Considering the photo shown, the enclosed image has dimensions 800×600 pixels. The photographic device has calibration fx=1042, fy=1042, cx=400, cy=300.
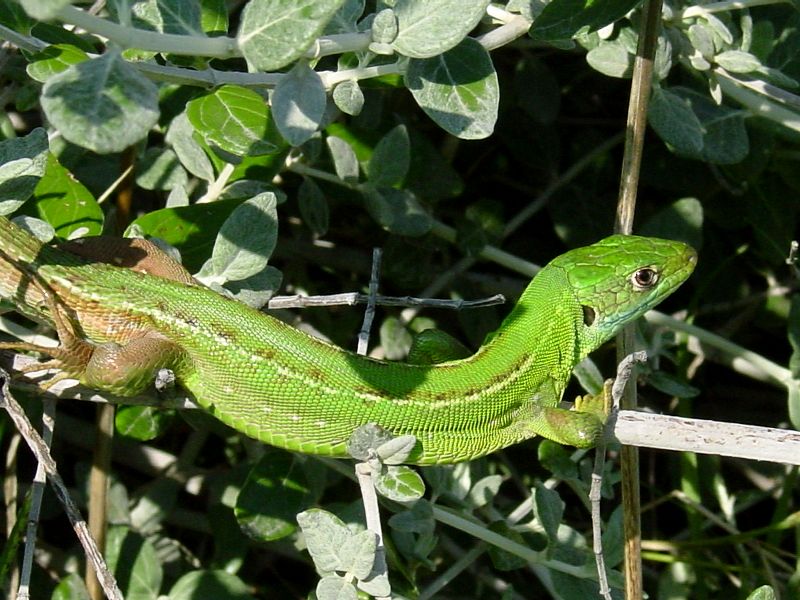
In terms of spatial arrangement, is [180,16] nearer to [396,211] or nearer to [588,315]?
[396,211]

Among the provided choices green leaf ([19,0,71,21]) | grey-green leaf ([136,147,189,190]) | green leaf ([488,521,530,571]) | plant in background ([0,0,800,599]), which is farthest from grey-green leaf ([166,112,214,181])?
green leaf ([19,0,71,21])

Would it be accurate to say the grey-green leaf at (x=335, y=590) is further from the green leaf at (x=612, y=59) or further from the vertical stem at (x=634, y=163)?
the green leaf at (x=612, y=59)

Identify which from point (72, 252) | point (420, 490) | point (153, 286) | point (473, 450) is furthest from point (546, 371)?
point (72, 252)

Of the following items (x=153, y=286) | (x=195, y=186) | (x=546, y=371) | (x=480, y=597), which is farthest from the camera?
(x=480, y=597)

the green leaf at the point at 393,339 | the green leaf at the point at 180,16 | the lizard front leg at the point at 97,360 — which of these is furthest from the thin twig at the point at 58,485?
the green leaf at the point at 393,339

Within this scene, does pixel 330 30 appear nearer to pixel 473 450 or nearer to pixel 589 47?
pixel 589 47

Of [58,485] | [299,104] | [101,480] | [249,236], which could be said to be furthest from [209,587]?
[299,104]
